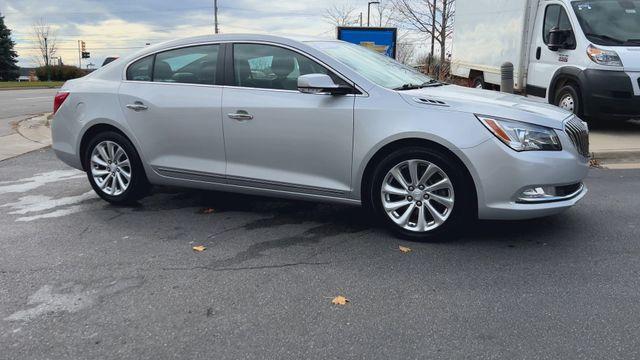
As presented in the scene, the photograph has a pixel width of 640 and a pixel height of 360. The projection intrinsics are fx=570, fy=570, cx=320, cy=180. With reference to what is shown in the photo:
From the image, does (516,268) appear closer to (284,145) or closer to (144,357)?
(284,145)

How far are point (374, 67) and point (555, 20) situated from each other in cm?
630

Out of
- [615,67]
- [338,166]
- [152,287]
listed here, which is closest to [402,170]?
[338,166]

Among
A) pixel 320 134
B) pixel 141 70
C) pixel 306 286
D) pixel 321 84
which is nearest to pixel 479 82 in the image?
pixel 141 70

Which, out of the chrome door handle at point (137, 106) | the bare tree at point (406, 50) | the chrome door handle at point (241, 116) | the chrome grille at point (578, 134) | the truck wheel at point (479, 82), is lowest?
the chrome grille at point (578, 134)

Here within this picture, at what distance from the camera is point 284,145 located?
15.4 ft

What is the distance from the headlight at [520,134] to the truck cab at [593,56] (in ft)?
17.5

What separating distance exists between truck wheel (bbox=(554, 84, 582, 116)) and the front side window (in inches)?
29.8

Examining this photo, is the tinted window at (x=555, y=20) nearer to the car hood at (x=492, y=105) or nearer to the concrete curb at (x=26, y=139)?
the car hood at (x=492, y=105)

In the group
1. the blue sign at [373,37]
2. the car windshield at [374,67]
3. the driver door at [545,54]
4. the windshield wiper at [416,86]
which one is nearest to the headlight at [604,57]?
the driver door at [545,54]

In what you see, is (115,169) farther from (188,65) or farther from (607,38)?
(607,38)

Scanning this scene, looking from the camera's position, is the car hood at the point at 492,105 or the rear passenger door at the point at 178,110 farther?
the rear passenger door at the point at 178,110

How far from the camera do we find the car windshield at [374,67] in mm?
4680

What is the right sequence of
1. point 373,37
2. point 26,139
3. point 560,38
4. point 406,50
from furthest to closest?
point 406,50
point 373,37
point 26,139
point 560,38

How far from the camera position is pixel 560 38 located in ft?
30.8
